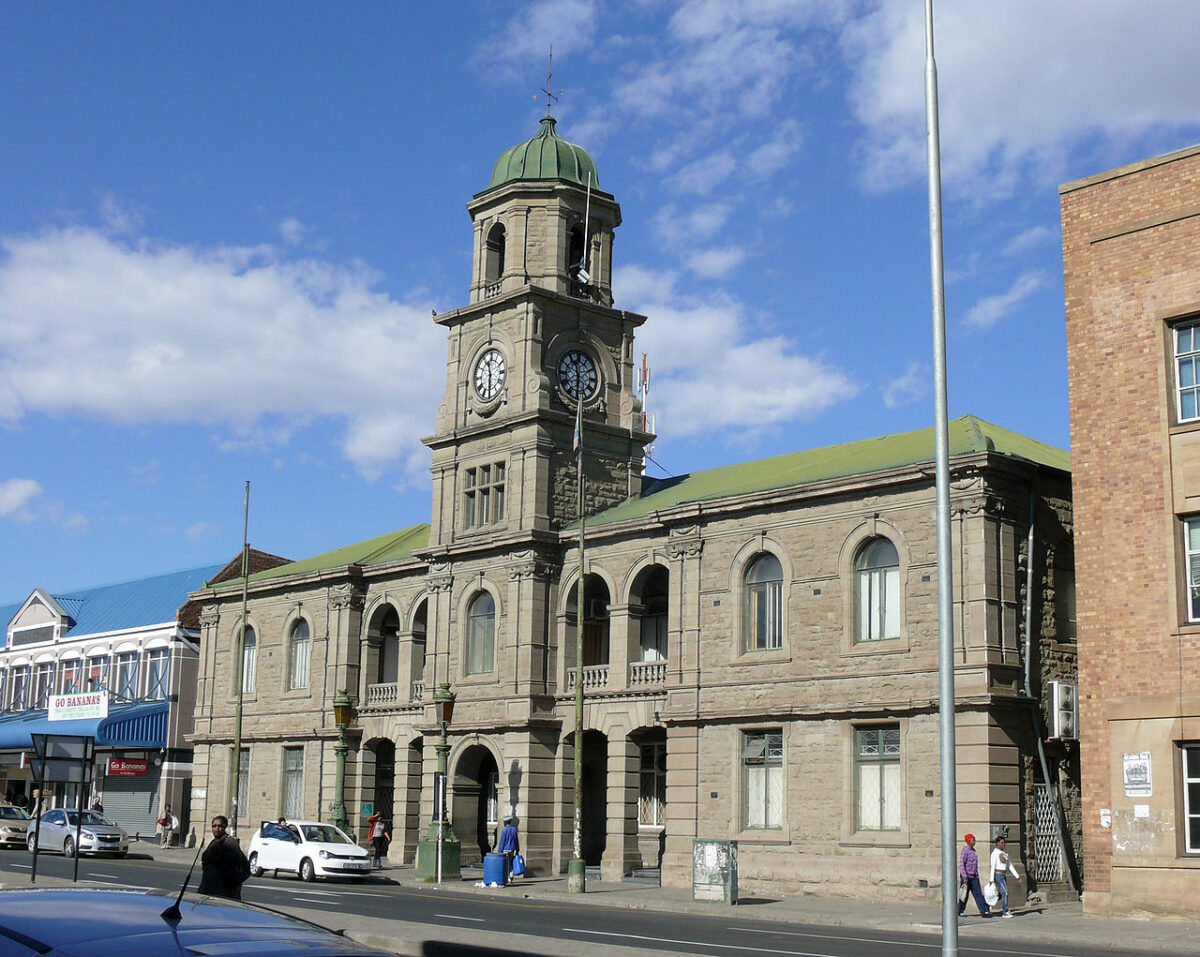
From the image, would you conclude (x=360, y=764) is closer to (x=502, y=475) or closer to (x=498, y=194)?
(x=502, y=475)

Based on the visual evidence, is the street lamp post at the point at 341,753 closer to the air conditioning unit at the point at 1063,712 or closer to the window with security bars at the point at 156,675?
the window with security bars at the point at 156,675

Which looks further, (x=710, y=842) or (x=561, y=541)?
(x=561, y=541)

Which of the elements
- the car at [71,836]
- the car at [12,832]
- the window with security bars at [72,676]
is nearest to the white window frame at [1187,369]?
the car at [71,836]

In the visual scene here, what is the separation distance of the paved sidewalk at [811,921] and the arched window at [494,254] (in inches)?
758

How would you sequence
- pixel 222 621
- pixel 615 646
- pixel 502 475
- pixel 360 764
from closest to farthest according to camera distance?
1. pixel 615 646
2. pixel 502 475
3. pixel 360 764
4. pixel 222 621

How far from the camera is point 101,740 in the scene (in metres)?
60.2

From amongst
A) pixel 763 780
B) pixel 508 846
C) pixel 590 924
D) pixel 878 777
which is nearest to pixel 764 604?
pixel 763 780

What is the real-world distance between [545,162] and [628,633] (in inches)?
635

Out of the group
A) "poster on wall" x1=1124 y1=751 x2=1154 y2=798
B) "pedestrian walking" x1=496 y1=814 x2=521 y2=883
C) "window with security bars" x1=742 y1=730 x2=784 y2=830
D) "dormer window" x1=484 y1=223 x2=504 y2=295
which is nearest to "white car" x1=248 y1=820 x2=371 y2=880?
"pedestrian walking" x1=496 y1=814 x2=521 y2=883

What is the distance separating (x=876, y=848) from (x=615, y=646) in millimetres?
10671

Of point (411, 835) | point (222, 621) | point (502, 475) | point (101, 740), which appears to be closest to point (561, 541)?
point (502, 475)

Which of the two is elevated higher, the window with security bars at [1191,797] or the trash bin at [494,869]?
the window with security bars at [1191,797]

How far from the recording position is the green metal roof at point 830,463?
35781 mm

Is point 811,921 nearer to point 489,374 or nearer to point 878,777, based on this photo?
point 878,777
